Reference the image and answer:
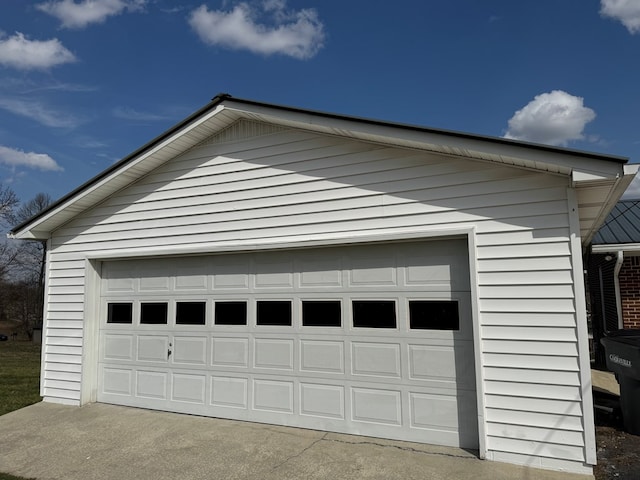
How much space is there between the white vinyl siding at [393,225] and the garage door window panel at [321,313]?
2.96ft

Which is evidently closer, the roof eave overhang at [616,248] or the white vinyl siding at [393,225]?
the white vinyl siding at [393,225]

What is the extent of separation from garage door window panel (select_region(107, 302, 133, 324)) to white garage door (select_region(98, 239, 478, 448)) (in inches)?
0.9

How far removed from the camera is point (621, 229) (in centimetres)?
1014

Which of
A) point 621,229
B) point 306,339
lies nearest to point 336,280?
point 306,339

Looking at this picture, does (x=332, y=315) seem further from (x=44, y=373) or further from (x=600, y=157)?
(x=44, y=373)

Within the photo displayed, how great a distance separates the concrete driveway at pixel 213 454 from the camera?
15.3ft

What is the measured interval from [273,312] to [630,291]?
336 inches

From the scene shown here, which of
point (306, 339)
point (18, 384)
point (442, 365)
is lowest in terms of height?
point (18, 384)

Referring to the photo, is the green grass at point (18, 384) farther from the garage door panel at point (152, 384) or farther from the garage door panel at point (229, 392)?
the garage door panel at point (229, 392)

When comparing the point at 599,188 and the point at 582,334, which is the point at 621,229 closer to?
the point at 599,188

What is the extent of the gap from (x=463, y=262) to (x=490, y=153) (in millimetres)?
1329

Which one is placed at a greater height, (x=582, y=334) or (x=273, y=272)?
(x=273, y=272)

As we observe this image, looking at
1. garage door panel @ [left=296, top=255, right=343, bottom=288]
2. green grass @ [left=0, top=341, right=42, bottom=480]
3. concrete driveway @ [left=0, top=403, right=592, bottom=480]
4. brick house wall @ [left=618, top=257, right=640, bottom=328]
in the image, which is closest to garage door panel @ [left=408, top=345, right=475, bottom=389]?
concrete driveway @ [left=0, top=403, right=592, bottom=480]

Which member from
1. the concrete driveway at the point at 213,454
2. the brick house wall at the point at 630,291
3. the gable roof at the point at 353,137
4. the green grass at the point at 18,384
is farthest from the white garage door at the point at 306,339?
the brick house wall at the point at 630,291
